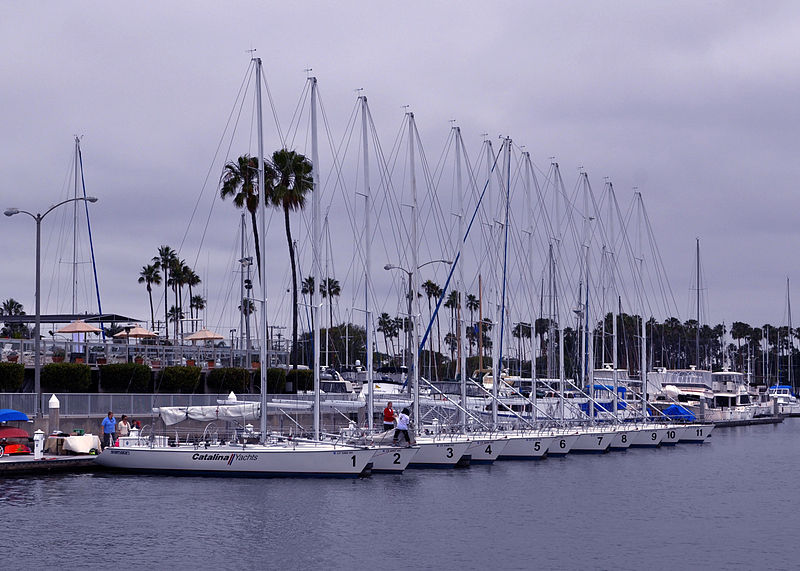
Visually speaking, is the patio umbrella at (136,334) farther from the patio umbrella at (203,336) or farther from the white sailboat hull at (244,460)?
the white sailboat hull at (244,460)

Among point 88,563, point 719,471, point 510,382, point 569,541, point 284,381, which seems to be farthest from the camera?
point 510,382

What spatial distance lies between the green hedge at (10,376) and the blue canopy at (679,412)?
55932 mm

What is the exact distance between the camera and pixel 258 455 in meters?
45.2

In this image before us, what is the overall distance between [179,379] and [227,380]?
12.9 feet

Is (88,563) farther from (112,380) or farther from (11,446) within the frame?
(112,380)

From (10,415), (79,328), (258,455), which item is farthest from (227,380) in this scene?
(258,455)

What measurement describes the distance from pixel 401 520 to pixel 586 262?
138 ft

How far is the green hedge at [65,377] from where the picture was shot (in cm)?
5909

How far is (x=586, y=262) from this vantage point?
7650cm

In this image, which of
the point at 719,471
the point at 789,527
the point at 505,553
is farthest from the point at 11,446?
the point at 719,471

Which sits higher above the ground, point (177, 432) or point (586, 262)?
point (586, 262)

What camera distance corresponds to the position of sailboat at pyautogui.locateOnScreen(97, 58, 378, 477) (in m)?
45.1

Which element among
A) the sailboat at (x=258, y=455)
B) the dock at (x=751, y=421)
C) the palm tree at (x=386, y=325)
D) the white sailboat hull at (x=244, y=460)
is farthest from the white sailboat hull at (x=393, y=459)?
the palm tree at (x=386, y=325)

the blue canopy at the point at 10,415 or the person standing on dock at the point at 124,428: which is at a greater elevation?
the blue canopy at the point at 10,415
